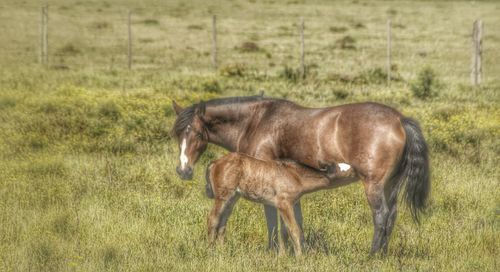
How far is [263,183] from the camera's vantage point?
7113mm

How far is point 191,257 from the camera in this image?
7.07 m

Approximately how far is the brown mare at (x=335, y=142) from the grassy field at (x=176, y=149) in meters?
0.49

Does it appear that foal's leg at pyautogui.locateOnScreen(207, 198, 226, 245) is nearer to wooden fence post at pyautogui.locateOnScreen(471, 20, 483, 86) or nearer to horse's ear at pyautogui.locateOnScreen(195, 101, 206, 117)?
horse's ear at pyautogui.locateOnScreen(195, 101, 206, 117)

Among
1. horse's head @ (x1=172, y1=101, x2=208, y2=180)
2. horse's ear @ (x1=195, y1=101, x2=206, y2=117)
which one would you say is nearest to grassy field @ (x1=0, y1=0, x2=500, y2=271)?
horse's head @ (x1=172, y1=101, x2=208, y2=180)

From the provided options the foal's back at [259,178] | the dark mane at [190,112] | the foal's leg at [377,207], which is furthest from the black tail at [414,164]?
the dark mane at [190,112]

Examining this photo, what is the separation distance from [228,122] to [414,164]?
203 cm

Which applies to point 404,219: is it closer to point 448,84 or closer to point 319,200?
point 319,200

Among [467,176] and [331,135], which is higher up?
[331,135]

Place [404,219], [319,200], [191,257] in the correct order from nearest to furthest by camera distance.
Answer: [191,257]
[404,219]
[319,200]

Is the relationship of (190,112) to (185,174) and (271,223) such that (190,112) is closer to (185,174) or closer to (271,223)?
(185,174)

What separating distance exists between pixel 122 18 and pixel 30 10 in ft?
14.3

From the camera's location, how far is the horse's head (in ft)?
26.6

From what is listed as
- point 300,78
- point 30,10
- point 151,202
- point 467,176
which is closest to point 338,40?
point 300,78

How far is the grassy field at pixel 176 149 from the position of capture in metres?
7.27
